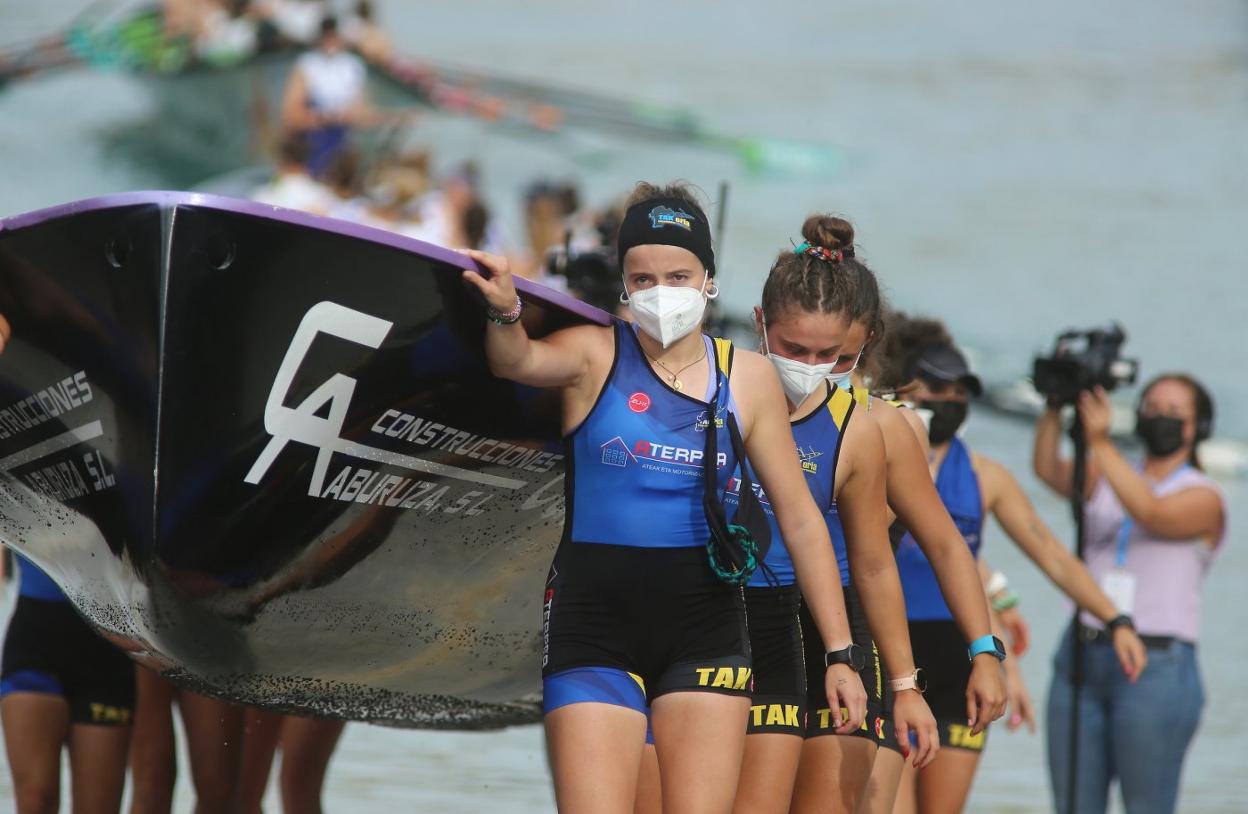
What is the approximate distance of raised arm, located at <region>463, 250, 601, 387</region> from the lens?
4207mm

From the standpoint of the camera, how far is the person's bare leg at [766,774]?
456 centimetres

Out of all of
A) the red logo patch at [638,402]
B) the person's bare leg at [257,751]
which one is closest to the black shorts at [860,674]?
the red logo patch at [638,402]

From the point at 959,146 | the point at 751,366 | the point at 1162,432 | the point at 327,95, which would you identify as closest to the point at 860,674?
the point at 751,366

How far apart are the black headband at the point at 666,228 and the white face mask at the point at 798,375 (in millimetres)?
345

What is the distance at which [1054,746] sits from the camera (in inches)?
273

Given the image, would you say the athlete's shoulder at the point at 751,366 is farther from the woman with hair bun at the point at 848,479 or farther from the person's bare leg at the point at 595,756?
the person's bare leg at the point at 595,756

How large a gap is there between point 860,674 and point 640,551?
87 cm

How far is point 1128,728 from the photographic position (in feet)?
22.2

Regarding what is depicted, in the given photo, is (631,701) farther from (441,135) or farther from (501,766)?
(441,135)

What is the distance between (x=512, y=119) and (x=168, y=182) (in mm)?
4194

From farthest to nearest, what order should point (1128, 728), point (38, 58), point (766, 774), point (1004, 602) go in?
1. point (38, 58)
2. point (1128, 728)
3. point (1004, 602)
4. point (766, 774)

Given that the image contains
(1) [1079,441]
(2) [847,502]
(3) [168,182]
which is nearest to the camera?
(2) [847,502]

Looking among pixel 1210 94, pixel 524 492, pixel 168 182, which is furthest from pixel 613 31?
pixel 524 492

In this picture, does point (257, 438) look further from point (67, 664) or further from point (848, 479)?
point (67, 664)
